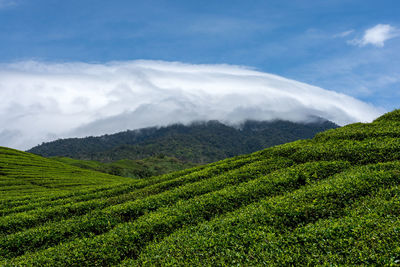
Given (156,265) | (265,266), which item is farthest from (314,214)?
(156,265)

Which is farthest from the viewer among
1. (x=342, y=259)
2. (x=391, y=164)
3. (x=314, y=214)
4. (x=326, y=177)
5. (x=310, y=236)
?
(x=326, y=177)

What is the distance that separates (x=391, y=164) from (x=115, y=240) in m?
27.3

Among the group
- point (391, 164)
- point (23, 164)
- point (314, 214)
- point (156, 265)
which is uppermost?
point (23, 164)

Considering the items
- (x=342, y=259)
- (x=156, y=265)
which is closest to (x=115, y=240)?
(x=156, y=265)

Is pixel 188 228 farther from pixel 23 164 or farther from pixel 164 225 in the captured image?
pixel 23 164

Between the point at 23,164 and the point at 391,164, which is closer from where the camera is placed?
the point at 391,164

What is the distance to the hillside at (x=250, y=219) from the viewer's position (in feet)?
47.5

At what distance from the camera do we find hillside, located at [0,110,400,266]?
47.5ft

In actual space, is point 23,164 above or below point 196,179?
above

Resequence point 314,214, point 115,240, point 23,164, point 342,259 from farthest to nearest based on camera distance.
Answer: point 23,164
point 115,240
point 314,214
point 342,259

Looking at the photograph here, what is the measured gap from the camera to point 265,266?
1352cm

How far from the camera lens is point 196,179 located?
36250mm

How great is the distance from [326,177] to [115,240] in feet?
72.8

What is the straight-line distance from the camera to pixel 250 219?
63.4ft
